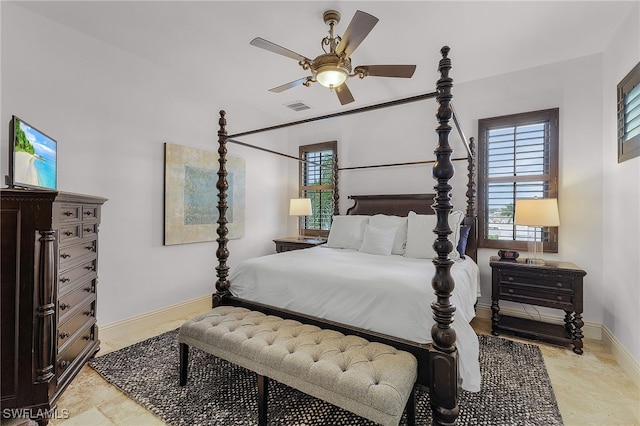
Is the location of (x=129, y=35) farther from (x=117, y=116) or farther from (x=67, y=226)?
(x=67, y=226)

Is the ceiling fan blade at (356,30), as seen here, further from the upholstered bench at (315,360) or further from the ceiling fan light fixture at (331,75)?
the upholstered bench at (315,360)

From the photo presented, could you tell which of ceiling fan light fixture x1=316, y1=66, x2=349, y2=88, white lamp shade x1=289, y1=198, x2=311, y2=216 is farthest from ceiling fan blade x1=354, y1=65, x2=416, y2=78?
white lamp shade x1=289, y1=198, x2=311, y2=216

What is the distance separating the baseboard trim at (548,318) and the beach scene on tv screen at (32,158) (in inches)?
173

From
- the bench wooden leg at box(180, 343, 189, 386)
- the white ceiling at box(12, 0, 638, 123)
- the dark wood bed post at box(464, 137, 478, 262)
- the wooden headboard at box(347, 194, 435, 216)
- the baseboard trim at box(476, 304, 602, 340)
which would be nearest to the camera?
A: the bench wooden leg at box(180, 343, 189, 386)

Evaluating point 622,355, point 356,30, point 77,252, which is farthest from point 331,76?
point 622,355

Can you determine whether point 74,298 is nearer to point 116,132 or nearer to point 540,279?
point 116,132

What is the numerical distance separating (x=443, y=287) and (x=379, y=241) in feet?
5.48

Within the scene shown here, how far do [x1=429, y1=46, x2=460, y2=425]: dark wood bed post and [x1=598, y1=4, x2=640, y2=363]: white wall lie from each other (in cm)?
183

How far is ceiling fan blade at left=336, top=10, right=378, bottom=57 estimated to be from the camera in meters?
1.81

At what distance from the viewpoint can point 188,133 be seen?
365 centimetres

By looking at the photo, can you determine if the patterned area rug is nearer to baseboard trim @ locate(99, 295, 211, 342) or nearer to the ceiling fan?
baseboard trim @ locate(99, 295, 211, 342)

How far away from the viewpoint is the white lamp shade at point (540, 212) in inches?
112

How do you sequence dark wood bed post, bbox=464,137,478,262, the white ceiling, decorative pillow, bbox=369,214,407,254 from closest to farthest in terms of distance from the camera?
1. the white ceiling
2. decorative pillow, bbox=369,214,407,254
3. dark wood bed post, bbox=464,137,478,262

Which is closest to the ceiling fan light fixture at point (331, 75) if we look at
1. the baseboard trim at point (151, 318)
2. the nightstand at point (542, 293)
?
the nightstand at point (542, 293)
